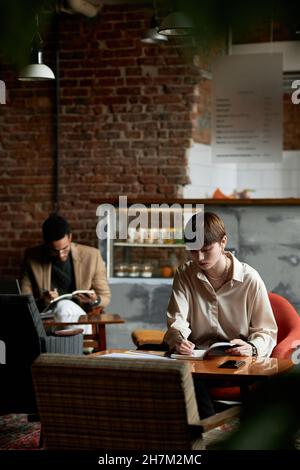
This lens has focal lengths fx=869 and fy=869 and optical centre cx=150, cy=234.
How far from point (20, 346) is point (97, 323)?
4.16 feet

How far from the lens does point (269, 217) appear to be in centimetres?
697

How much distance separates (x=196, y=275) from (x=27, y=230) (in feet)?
16.5

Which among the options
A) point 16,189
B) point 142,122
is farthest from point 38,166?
point 142,122

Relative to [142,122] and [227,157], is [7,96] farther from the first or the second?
[227,157]

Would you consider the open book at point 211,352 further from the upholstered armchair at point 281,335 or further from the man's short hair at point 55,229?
the man's short hair at point 55,229

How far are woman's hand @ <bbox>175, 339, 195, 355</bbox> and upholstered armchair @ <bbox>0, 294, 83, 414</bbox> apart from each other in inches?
39.5

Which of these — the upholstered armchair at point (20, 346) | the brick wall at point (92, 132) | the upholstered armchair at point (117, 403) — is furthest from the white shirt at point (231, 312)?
the brick wall at point (92, 132)

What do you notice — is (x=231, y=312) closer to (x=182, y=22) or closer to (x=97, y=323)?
(x=97, y=323)

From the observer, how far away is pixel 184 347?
4219 millimetres

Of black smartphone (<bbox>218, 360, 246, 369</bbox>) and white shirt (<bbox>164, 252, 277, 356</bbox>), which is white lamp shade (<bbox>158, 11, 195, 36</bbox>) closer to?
black smartphone (<bbox>218, 360, 246, 369</bbox>)

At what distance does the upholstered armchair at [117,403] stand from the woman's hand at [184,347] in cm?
116

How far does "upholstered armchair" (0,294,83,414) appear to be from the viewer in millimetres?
4863

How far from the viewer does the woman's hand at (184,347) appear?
421cm

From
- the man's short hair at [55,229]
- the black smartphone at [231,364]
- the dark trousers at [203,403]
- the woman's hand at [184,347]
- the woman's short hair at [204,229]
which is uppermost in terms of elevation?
the woman's short hair at [204,229]
